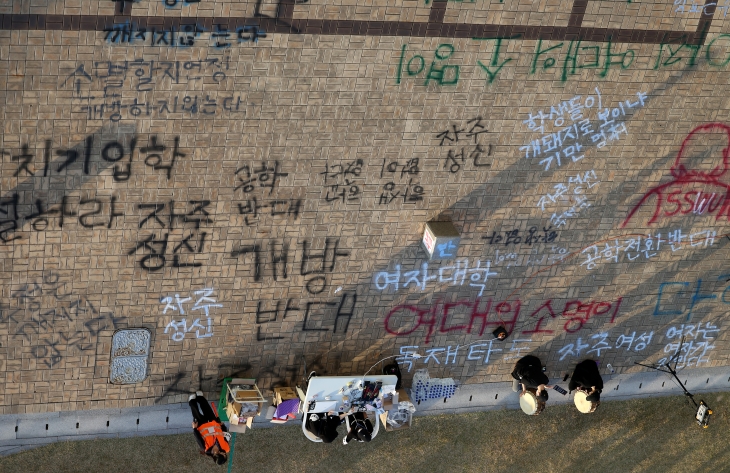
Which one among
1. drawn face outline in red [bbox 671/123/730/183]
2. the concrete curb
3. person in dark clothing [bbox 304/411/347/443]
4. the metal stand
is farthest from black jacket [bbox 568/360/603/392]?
person in dark clothing [bbox 304/411/347/443]

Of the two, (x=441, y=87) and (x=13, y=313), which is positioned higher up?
(x=441, y=87)

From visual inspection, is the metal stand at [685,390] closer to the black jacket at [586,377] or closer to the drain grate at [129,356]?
the black jacket at [586,377]

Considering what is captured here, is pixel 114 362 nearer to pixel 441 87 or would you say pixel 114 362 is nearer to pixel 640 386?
pixel 441 87

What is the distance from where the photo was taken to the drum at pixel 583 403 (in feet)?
34.3

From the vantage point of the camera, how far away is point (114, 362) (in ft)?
31.2

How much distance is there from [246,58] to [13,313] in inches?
159

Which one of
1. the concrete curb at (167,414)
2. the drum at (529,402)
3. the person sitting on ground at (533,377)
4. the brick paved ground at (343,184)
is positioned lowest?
the concrete curb at (167,414)

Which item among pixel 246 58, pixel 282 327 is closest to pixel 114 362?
pixel 282 327

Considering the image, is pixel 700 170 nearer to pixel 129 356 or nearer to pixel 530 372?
pixel 530 372

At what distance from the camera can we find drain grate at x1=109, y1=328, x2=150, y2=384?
30.8 ft

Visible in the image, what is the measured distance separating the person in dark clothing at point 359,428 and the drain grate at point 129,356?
2709mm

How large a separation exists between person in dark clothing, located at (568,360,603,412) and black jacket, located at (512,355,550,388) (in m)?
0.41

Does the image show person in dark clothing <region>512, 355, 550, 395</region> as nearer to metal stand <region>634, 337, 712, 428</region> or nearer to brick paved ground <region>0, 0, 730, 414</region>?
brick paved ground <region>0, 0, 730, 414</region>

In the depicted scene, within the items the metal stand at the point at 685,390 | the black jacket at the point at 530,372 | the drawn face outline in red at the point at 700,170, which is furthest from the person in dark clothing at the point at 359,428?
the drawn face outline in red at the point at 700,170
